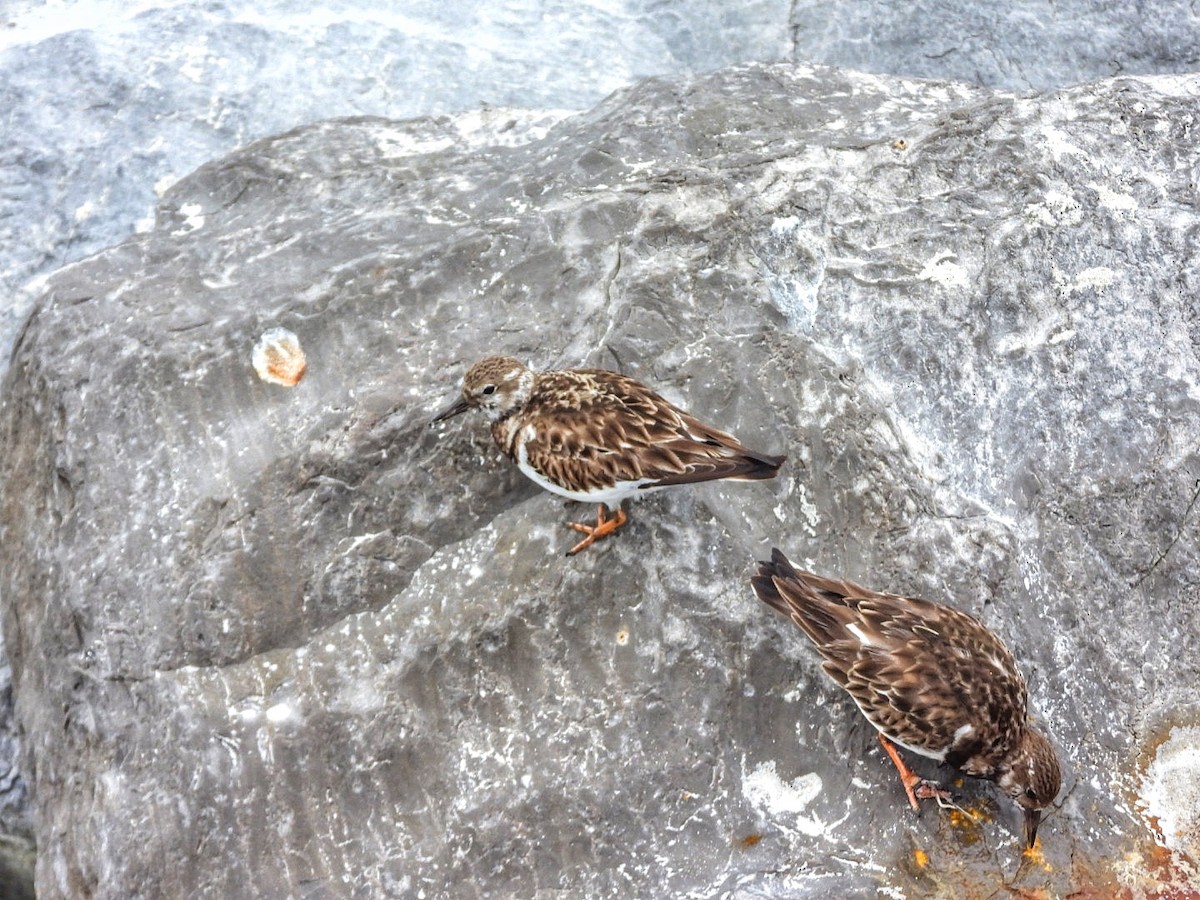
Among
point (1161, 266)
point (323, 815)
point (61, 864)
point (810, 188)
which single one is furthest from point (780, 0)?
point (61, 864)

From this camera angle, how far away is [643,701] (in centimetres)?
432

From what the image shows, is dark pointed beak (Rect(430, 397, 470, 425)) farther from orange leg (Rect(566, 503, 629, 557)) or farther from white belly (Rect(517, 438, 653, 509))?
orange leg (Rect(566, 503, 629, 557))

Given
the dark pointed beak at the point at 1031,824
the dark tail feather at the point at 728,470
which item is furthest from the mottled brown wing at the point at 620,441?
the dark pointed beak at the point at 1031,824

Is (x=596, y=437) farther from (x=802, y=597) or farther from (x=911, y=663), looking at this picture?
(x=911, y=663)

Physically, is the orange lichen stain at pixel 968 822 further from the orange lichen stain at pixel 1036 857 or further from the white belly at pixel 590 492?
the white belly at pixel 590 492

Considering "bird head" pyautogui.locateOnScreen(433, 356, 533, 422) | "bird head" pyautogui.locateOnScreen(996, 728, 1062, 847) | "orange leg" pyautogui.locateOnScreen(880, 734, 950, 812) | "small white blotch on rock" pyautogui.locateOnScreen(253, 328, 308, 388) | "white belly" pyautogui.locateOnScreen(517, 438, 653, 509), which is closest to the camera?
"bird head" pyautogui.locateOnScreen(996, 728, 1062, 847)

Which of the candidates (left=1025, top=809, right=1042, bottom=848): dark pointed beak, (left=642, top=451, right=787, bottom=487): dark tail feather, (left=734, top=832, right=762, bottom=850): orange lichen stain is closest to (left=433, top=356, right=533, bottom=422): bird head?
(left=642, top=451, right=787, bottom=487): dark tail feather

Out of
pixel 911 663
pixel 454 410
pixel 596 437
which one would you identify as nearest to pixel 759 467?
pixel 596 437

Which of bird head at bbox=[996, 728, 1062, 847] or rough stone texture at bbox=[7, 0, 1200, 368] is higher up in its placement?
rough stone texture at bbox=[7, 0, 1200, 368]

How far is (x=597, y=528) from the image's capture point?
4594mm

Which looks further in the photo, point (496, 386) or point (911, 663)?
point (496, 386)

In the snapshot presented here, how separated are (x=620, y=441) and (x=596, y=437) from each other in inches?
4.4

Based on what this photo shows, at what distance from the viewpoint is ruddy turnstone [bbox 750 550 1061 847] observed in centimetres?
407

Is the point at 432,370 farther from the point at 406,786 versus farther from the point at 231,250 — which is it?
the point at 406,786
